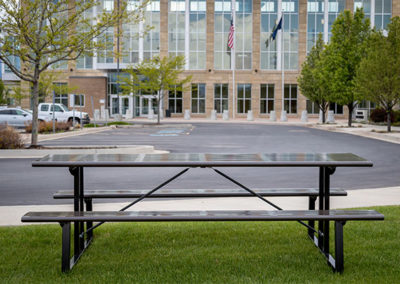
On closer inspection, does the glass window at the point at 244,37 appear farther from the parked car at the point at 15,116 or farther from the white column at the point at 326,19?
the parked car at the point at 15,116

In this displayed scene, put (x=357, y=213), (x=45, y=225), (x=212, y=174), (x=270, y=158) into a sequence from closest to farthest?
(x=357, y=213) < (x=270, y=158) < (x=45, y=225) < (x=212, y=174)

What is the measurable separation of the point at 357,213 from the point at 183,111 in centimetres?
6061

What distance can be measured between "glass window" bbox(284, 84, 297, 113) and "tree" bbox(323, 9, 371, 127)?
24.5 metres

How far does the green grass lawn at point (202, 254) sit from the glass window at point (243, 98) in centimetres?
5865

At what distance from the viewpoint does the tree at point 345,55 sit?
39000 mm

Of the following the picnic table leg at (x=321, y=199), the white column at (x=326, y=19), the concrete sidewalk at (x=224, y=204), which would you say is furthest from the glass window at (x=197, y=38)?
the picnic table leg at (x=321, y=199)

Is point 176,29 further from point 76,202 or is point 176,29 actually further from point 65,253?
point 65,253


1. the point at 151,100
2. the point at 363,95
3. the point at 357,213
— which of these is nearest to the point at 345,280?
the point at 357,213

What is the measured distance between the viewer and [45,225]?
6988mm

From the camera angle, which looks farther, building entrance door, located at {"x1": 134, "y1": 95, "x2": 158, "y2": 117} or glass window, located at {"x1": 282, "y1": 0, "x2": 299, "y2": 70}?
glass window, located at {"x1": 282, "y1": 0, "x2": 299, "y2": 70}

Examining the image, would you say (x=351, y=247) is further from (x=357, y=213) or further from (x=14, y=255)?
(x=14, y=255)

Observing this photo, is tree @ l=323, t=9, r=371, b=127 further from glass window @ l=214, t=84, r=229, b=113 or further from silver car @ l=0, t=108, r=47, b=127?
glass window @ l=214, t=84, r=229, b=113

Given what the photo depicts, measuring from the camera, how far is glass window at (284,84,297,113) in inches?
2579

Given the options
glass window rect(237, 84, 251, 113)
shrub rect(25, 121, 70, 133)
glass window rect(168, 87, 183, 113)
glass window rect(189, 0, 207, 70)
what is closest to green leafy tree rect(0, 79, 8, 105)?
glass window rect(168, 87, 183, 113)
